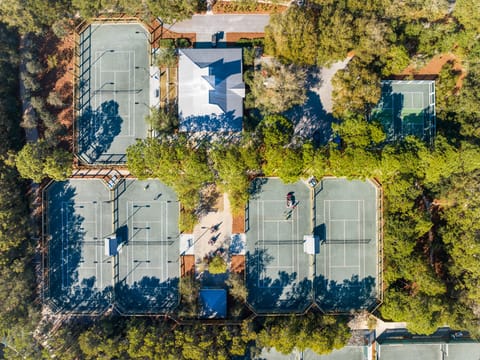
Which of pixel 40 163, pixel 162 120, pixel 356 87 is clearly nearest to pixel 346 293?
pixel 356 87

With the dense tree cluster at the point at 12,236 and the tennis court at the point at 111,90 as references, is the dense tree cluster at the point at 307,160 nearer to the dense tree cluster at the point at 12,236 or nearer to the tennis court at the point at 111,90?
the dense tree cluster at the point at 12,236

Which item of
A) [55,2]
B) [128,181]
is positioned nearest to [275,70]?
[128,181]

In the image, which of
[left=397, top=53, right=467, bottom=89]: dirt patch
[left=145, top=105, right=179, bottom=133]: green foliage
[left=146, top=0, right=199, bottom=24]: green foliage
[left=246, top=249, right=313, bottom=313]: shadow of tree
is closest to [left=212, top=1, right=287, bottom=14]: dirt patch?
[left=146, top=0, right=199, bottom=24]: green foliage

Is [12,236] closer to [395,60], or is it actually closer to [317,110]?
[317,110]

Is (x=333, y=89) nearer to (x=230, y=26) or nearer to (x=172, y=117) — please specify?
(x=230, y=26)

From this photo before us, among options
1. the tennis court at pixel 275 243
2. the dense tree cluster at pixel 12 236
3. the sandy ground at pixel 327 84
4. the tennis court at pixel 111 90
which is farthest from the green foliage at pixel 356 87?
the dense tree cluster at pixel 12 236

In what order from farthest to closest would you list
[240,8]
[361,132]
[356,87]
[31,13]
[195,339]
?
[240,8], [31,13], [195,339], [356,87], [361,132]
